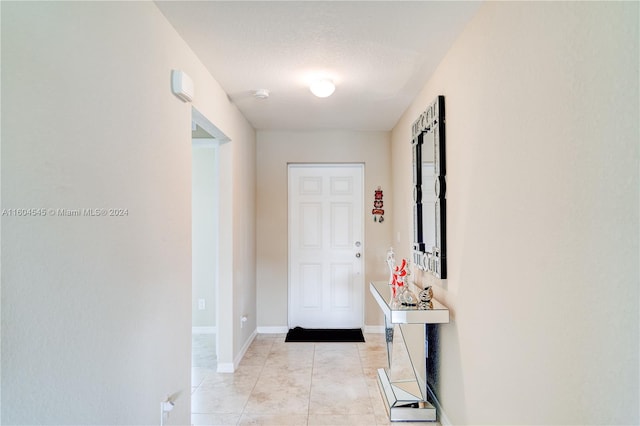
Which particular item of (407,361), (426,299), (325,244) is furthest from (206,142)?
(407,361)

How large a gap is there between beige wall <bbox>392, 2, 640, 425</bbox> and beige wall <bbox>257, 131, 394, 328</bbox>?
219cm

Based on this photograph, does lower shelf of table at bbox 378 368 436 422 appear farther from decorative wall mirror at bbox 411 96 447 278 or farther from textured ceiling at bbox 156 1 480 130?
→ textured ceiling at bbox 156 1 480 130

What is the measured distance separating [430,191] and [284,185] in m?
2.11

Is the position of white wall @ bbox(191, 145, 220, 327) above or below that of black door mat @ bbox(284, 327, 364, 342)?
above

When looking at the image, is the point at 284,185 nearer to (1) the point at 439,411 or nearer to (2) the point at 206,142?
(2) the point at 206,142

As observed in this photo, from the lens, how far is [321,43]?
205cm

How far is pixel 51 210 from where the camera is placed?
109 centimetres

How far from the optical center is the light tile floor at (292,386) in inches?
93.7

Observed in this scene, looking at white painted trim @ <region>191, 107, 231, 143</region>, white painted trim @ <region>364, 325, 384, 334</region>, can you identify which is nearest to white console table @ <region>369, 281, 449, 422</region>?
white painted trim @ <region>364, 325, 384, 334</region>

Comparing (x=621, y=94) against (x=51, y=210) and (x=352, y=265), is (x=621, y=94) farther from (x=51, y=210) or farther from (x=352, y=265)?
(x=352, y=265)

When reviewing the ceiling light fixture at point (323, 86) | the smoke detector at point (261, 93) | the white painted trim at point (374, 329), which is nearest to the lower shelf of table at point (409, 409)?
the white painted trim at point (374, 329)

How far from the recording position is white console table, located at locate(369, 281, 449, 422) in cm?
211

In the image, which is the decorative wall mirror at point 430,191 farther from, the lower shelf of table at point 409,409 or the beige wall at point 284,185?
the beige wall at point 284,185

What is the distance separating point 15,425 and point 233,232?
7.33 feet
